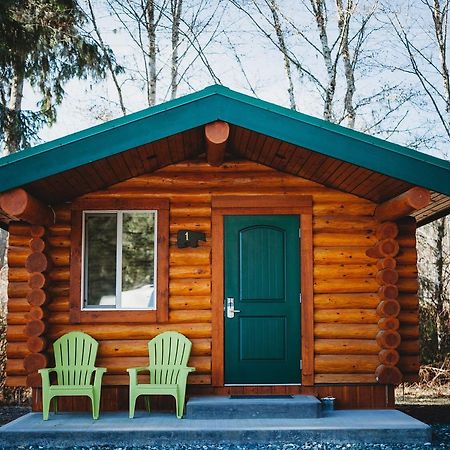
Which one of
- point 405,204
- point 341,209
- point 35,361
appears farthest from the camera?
point 341,209

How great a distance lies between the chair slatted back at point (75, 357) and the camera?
748cm

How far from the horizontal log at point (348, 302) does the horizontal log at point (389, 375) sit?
70 centimetres

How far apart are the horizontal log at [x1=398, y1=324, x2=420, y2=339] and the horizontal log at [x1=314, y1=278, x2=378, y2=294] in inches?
23.1

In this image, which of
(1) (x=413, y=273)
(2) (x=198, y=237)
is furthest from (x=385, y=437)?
(2) (x=198, y=237)

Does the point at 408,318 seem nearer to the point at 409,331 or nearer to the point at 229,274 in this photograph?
the point at 409,331

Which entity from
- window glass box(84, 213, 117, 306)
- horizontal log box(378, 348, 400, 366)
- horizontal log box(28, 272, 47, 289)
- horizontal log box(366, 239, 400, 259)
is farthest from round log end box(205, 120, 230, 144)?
Answer: horizontal log box(378, 348, 400, 366)

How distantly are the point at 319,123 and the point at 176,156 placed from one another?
6.09 feet

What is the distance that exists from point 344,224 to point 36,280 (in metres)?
3.41

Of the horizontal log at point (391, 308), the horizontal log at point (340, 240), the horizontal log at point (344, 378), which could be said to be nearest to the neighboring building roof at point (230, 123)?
the horizontal log at point (340, 240)

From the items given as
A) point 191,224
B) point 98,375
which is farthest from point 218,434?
point 191,224

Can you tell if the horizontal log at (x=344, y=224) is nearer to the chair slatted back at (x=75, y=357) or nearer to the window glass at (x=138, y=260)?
the window glass at (x=138, y=260)

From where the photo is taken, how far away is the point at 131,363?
25.2ft

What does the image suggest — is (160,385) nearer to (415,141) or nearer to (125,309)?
(125,309)

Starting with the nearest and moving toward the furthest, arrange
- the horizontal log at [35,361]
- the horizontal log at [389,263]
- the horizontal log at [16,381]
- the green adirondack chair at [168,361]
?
the green adirondack chair at [168,361] → the horizontal log at [35,361] → the horizontal log at [389,263] → the horizontal log at [16,381]
